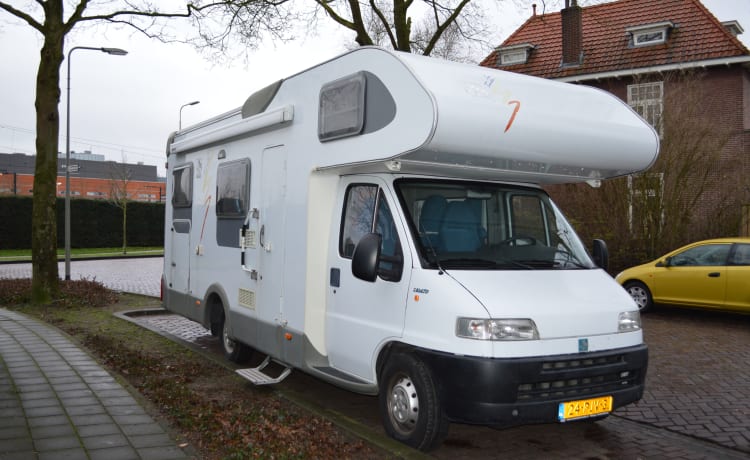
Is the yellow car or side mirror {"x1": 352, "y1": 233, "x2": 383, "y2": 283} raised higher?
side mirror {"x1": 352, "y1": 233, "x2": 383, "y2": 283}

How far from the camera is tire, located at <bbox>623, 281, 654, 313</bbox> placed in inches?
509

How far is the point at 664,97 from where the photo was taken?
1638 cm

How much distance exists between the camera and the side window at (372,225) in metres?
5.38

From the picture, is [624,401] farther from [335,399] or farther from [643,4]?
[643,4]

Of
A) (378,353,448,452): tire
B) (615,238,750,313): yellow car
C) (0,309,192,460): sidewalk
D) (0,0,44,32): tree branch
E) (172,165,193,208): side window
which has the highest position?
(0,0,44,32): tree branch

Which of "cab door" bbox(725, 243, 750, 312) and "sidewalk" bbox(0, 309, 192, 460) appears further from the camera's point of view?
"cab door" bbox(725, 243, 750, 312)

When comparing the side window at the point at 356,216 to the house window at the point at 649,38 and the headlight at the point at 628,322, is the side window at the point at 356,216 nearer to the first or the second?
the headlight at the point at 628,322

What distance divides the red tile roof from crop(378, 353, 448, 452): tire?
19.6 metres

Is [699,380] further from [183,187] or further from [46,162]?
[46,162]

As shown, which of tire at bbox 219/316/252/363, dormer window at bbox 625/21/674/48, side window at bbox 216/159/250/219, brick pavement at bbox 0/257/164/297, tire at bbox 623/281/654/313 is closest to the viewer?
side window at bbox 216/159/250/219

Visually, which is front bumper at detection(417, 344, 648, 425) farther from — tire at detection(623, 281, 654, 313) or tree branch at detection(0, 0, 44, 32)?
tree branch at detection(0, 0, 44, 32)

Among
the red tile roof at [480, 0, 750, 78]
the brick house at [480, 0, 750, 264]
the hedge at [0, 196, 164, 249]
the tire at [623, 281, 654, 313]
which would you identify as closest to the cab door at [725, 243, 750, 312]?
the tire at [623, 281, 654, 313]

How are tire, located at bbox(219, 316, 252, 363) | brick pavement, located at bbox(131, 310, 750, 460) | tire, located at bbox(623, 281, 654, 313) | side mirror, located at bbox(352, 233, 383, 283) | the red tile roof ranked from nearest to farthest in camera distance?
side mirror, located at bbox(352, 233, 383, 283) < brick pavement, located at bbox(131, 310, 750, 460) < tire, located at bbox(219, 316, 252, 363) < tire, located at bbox(623, 281, 654, 313) < the red tile roof

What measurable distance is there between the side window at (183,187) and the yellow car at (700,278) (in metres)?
8.38
